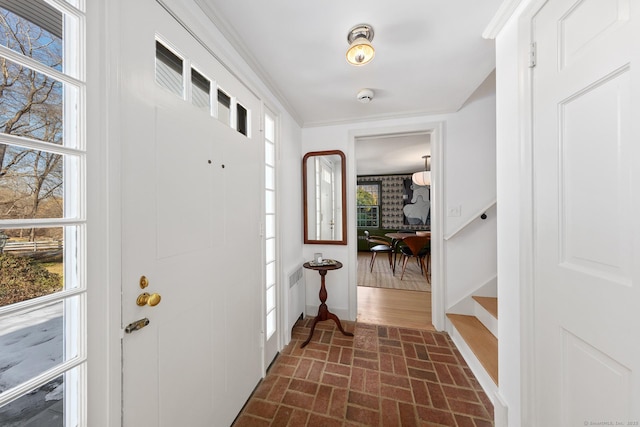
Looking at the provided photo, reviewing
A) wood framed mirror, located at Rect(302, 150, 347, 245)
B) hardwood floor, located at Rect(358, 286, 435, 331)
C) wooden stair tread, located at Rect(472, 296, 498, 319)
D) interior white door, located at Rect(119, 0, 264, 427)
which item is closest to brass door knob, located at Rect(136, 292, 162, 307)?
interior white door, located at Rect(119, 0, 264, 427)

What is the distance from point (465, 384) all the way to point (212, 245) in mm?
2007

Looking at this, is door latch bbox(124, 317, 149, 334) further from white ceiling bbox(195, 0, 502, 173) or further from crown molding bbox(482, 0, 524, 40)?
crown molding bbox(482, 0, 524, 40)

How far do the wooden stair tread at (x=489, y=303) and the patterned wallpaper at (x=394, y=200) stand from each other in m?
4.62

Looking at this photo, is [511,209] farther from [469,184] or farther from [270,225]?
[270,225]

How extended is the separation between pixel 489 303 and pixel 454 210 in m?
0.92

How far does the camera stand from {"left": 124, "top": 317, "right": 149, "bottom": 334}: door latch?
804 millimetres

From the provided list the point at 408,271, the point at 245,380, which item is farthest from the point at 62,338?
the point at 408,271

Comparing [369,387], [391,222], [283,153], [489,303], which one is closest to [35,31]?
[283,153]

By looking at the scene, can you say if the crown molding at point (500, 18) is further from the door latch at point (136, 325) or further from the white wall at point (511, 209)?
the door latch at point (136, 325)

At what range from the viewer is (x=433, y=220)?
98.5 inches

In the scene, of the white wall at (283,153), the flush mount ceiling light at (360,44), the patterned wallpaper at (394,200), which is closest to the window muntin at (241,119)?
the white wall at (283,153)

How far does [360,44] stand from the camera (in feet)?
4.17

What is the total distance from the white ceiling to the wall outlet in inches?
39.3

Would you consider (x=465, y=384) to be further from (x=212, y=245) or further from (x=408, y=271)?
(x=408, y=271)
